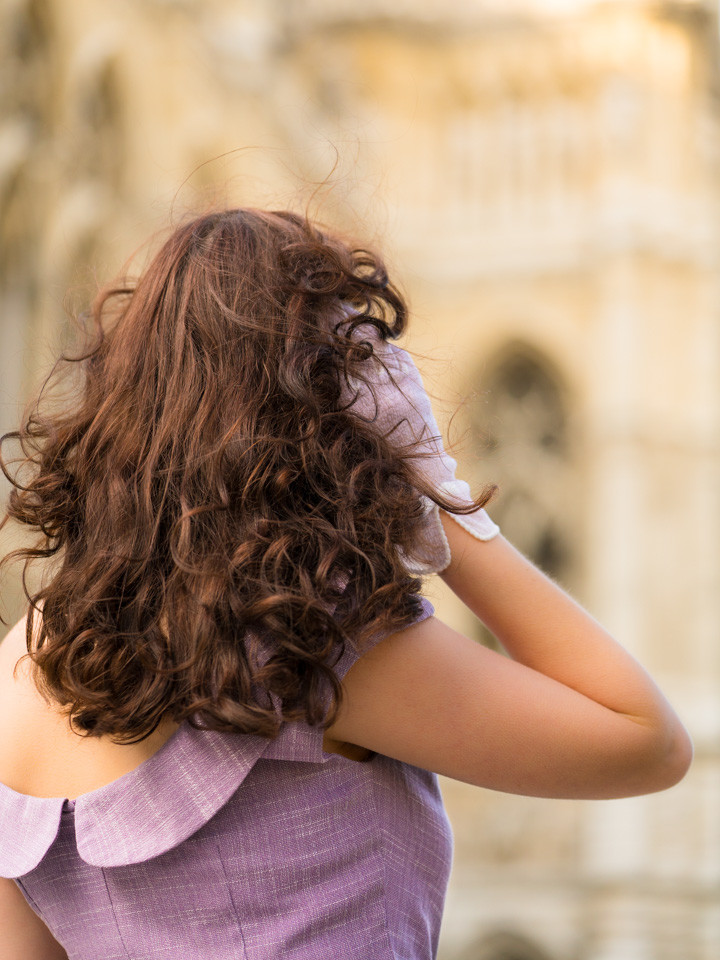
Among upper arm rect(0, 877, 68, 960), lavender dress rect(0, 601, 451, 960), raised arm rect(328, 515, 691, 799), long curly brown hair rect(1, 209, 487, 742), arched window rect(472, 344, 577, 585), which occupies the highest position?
long curly brown hair rect(1, 209, 487, 742)

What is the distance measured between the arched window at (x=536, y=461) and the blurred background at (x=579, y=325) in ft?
0.06

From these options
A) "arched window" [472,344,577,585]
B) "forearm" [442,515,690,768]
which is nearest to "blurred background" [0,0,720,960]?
"arched window" [472,344,577,585]

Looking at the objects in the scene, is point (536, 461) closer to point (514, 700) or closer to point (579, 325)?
point (579, 325)

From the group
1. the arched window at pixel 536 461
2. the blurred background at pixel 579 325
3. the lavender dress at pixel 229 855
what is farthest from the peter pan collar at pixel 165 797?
the arched window at pixel 536 461

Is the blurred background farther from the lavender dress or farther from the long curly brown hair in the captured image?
the lavender dress

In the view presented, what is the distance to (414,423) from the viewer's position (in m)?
0.84

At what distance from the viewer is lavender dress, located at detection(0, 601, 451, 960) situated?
765mm

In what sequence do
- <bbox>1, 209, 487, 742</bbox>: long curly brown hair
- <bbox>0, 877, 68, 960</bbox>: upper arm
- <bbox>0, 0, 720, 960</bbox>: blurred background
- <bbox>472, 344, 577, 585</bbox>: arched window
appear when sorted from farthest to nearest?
<bbox>472, 344, 577, 585</bbox>: arched window → <bbox>0, 0, 720, 960</bbox>: blurred background → <bbox>0, 877, 68, 960</bbox>: upper arm → <bbox>1, 209, 487, 742</bbox>: long curly brown hair

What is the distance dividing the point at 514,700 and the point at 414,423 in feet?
0.70

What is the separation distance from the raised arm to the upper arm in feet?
Answer: 0.94

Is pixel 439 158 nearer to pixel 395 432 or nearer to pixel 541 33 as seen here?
pixel 541 33

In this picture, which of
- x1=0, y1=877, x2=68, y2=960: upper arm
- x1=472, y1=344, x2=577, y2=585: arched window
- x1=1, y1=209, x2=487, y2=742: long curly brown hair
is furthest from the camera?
x1=472, y1=344, x2=577, y2=585: arched window

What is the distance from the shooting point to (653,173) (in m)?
9.88

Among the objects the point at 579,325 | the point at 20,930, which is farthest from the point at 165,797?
the point at 579,325
